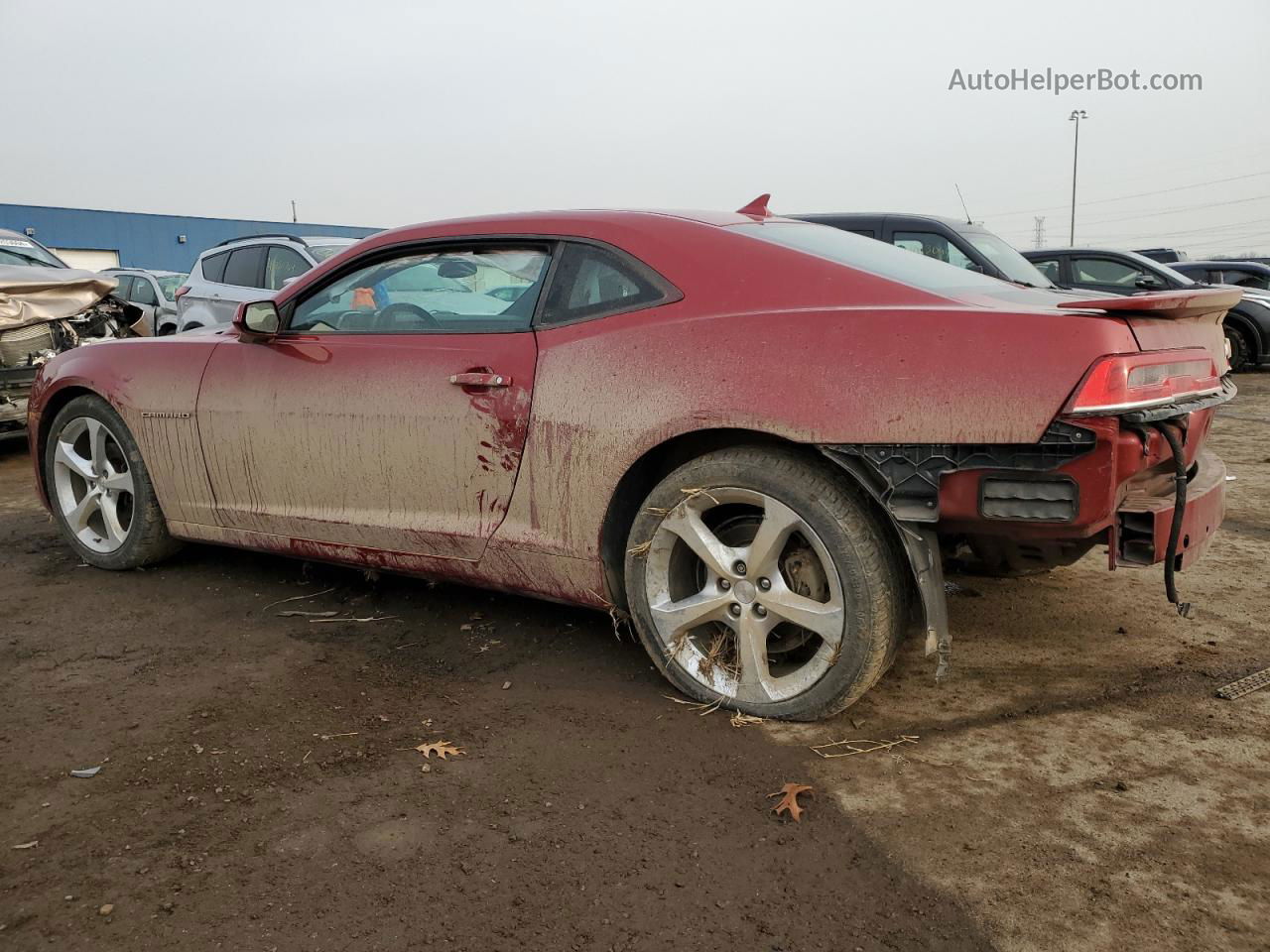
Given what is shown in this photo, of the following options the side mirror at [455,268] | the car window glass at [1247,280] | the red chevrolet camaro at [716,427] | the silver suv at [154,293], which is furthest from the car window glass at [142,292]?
the car window glass at [1247,280]

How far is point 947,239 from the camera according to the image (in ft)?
28.4

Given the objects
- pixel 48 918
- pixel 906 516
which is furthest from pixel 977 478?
pixel 48 918

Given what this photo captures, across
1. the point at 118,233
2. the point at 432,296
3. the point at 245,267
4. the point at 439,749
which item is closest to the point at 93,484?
the point at 432,296

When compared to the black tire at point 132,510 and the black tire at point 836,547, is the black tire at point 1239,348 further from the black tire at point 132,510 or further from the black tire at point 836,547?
the black tire at point 132,510

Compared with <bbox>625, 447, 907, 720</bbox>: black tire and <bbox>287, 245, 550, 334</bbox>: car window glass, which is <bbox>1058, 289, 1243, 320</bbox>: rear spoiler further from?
<bbox>287, 245, 550, 334</bbox>: car window glass

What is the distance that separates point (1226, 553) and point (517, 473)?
130 inches

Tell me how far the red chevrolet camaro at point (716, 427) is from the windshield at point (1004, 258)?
5312 millimetres

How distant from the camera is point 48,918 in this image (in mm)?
2115

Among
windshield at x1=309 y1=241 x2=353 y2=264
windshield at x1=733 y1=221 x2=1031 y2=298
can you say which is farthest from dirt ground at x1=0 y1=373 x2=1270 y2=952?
windshield at x1=309 y1=241 x2=353 y2=264

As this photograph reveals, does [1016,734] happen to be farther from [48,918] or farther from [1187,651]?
[48,918]

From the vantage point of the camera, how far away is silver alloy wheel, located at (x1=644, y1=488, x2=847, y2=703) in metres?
2.87

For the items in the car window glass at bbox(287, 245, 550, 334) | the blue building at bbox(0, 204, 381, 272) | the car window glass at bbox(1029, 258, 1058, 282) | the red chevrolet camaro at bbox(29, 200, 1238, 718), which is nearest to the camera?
the red chevrolet camaro at bbox(29, 200, 1238, 718)

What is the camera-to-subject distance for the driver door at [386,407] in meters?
3.33

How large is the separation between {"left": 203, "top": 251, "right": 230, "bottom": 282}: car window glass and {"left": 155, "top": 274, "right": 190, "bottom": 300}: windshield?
4.44 metres
